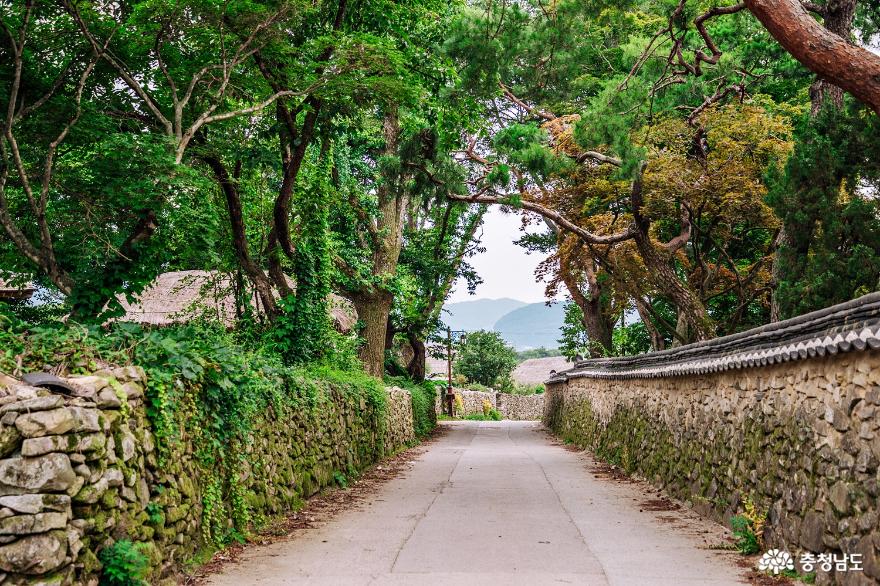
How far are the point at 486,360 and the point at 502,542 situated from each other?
155ft

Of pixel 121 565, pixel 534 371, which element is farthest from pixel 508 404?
pixel 121 565

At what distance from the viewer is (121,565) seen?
4676mm

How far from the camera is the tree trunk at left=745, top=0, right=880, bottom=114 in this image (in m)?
7.58

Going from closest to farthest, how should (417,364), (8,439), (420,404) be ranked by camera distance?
1. (8,439)
2. (420,404)
3. (417,364)

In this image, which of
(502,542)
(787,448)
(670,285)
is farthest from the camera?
(670,285)

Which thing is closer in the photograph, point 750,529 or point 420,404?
point 750,529

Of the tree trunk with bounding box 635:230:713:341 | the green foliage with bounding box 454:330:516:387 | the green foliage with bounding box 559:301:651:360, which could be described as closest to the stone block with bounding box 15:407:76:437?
the tree trunk with bounding box 635:230:713:341

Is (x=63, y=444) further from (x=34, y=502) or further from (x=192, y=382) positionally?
(x=192, y=382)

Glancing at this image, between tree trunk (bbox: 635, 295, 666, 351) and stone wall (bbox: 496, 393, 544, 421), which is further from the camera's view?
stone wall (bbox: 496, 393, 544, 421)

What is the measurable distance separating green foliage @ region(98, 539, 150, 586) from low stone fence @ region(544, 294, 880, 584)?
4494mm

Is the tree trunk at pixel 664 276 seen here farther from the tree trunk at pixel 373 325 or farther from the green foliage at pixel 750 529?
the tree trunk at pixel 373 325

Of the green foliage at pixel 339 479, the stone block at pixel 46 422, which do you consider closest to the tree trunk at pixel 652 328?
the green foliage at pixel 339 479

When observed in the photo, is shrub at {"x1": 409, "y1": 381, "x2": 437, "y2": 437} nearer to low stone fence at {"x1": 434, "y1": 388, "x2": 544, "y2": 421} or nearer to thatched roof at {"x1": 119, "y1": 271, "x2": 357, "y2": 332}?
thatched roof at {"x1": 119, "y1": 271, "x2": 357, "y2": 332}

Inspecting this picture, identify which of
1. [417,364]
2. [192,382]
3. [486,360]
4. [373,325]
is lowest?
[192,382]
